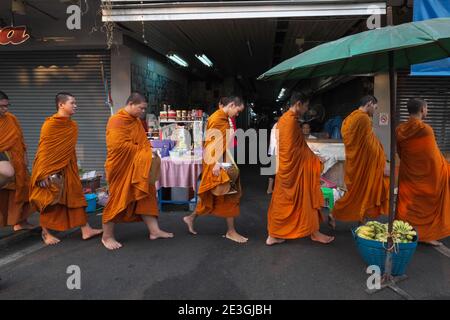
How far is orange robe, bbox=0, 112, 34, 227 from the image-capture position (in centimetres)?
469

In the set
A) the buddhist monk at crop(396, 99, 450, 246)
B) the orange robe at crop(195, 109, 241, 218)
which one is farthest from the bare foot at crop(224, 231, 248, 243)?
the buddhist monk at crop(396, 99, 450, 246)

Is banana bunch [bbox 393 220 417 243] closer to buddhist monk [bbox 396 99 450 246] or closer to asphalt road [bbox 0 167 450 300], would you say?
asphalt road [bbox 0 167 450 300]

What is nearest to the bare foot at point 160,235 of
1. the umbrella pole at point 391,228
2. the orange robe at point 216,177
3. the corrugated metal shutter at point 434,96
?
the orange robe at point 216,177

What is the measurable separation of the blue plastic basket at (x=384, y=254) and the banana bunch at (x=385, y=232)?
0.21ft

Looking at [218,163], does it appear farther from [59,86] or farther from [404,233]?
[59,86]

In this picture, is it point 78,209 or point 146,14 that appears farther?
point 146,14

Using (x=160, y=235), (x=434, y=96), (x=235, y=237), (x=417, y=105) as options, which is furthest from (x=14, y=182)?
(x=434, y=96)

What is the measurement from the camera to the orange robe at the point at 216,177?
4.35m

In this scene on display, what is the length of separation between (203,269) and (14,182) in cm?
276
